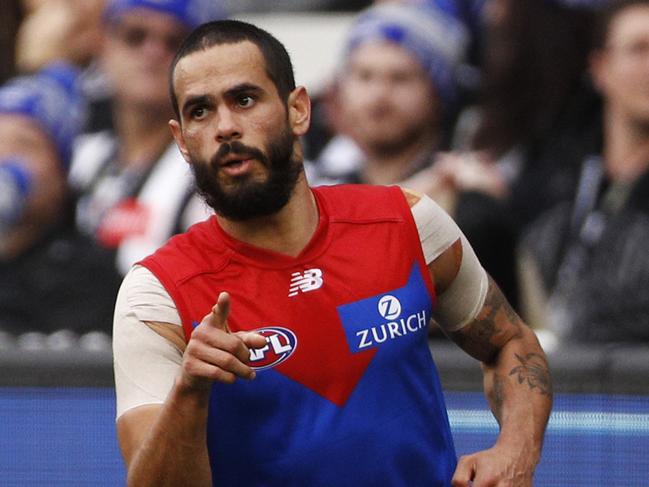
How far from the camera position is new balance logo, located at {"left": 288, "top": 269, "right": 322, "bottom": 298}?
10.9ft

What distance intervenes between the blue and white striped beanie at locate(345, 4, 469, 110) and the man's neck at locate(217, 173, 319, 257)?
358cm

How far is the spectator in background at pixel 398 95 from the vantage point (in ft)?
22.6

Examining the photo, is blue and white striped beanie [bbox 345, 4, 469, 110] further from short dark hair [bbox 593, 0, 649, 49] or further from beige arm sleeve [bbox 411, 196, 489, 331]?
beige arm sleeve [bbox 411, 196, 489, 331]

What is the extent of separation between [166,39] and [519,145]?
206 centimetres

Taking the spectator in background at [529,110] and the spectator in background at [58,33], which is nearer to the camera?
the spectator in background at [529,110]

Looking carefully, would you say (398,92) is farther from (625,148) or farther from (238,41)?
(238,41)

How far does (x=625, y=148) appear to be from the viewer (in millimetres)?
6531

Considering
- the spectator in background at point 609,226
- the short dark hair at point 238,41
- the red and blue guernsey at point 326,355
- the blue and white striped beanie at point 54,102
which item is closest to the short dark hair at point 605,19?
the spectator in background at point 609,226

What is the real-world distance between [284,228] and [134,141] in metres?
4.46

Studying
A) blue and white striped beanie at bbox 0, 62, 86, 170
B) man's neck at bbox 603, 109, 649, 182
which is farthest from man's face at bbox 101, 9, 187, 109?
man's neck at bbox 603, 109, 649, 182

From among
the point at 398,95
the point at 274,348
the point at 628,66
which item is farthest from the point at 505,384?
the point at 398,95

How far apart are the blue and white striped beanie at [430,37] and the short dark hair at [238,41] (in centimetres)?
363

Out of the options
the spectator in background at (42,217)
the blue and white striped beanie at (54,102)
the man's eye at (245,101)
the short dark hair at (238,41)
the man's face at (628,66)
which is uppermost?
the short dark hair at (238,41)

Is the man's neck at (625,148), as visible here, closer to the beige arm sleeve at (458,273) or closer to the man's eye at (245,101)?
the beige arm sleeve at (458,273)
